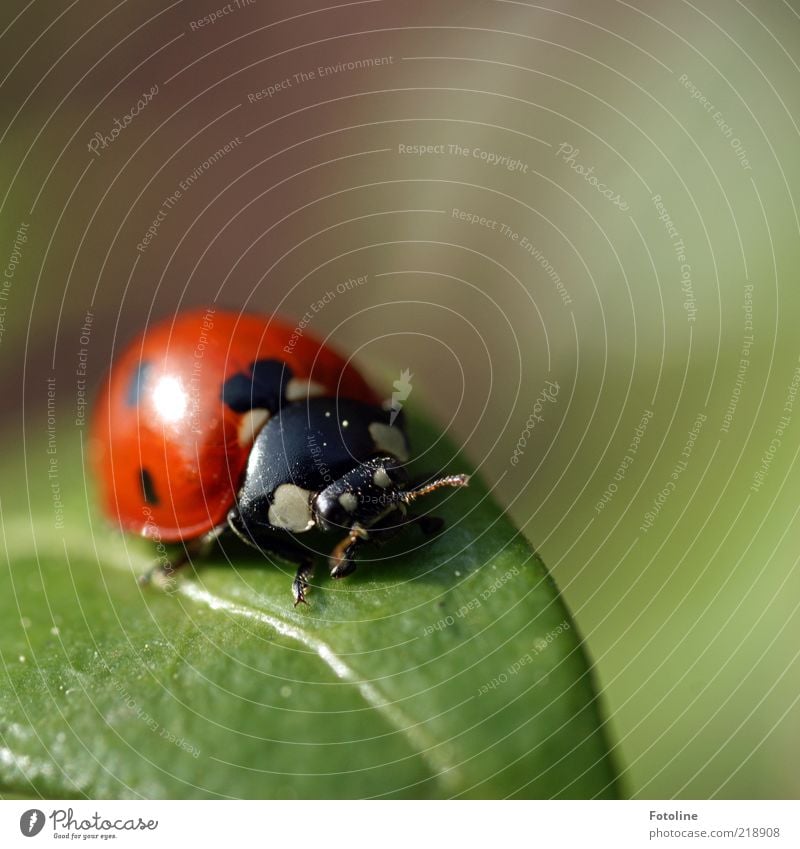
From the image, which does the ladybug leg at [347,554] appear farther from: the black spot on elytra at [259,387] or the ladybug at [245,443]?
the black spot on elytra at [259,387]

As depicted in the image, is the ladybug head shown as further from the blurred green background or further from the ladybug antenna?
the blurred green background

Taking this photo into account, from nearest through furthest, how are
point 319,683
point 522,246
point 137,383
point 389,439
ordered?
point 319,683
point 389,439
point 137,383
point 522,246

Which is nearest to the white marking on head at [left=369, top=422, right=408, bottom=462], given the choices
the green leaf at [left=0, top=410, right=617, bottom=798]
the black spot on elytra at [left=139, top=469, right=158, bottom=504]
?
the green leaf at [left=0, top=410, right=617, bottom=798]

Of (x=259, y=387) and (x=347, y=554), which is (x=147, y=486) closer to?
(x=259, y=387)

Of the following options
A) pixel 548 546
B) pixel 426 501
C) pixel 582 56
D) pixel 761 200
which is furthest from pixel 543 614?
pixel 582 56

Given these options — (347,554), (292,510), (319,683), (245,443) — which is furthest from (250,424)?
(319,683)
